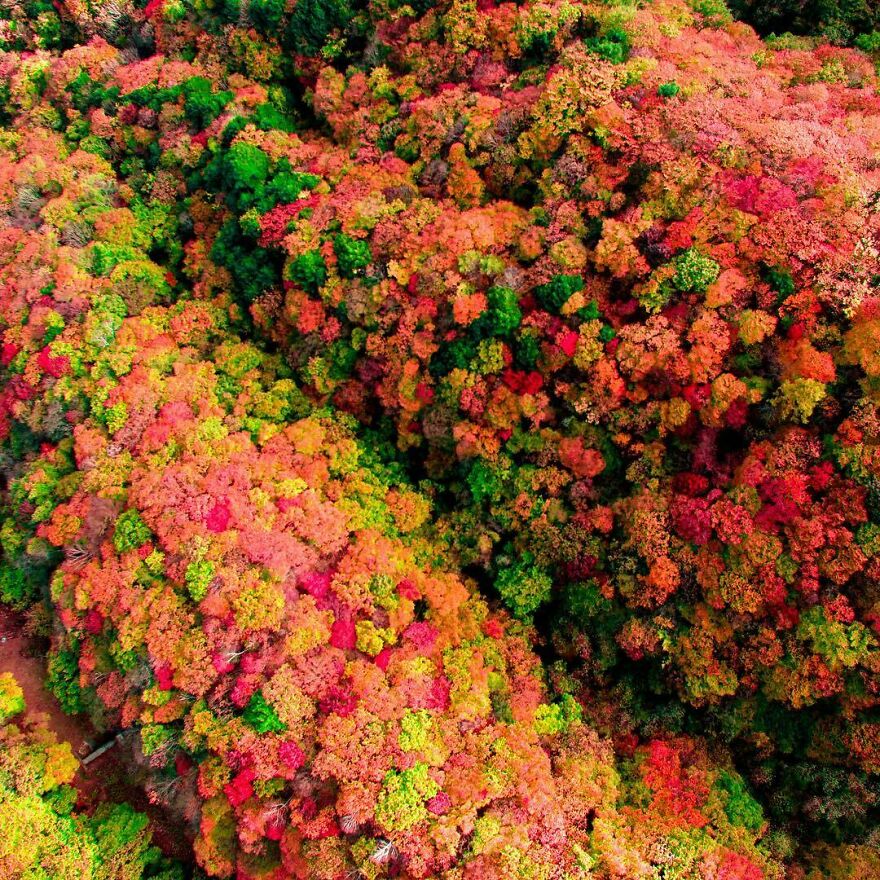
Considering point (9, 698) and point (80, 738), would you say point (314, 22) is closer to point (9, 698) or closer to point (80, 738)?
point (9, 698)

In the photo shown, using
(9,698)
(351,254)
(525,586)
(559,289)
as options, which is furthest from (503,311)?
(9,698)

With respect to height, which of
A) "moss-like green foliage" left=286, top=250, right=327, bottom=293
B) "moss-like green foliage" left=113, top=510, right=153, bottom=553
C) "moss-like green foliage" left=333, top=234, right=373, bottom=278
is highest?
"moss-like green foliage" left=333, top=234, right=373, bottom=278

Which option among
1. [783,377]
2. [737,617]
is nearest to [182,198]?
[783,377]

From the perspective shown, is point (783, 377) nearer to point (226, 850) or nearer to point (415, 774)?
point (415, 774)

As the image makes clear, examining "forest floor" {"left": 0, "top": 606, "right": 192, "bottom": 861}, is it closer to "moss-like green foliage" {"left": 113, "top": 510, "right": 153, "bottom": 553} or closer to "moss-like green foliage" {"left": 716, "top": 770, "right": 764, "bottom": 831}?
"moss-like green foliage" {"left": 113, "top": 510, "right": 153, "bottom": 553}

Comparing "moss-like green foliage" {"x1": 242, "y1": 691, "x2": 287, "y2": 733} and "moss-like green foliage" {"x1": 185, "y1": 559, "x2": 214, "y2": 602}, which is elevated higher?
"moss-like green foliage" {"x1": 185, "y1": 559, "x2": 214, "y2": 602}

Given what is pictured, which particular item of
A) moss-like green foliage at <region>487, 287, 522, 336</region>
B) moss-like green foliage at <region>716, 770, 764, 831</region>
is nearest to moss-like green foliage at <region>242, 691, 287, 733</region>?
moss-like green foliage at <region>716, 770, 764, 831</region>

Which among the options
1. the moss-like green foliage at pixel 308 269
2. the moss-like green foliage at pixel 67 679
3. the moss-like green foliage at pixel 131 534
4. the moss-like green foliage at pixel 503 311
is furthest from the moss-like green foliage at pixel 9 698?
the moss-like green foliage at pixel 503 311

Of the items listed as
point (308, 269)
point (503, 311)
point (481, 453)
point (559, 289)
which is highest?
point (559, 289)
